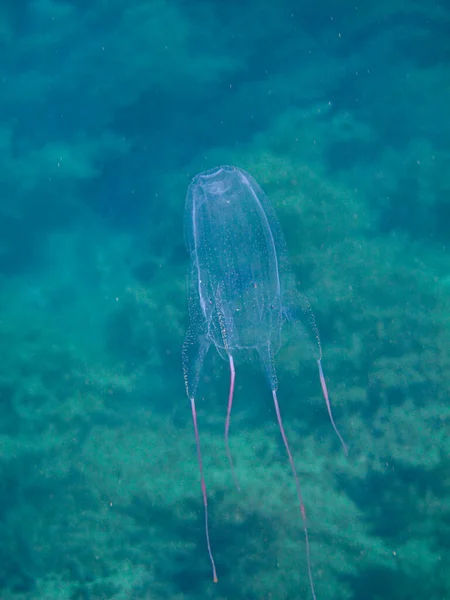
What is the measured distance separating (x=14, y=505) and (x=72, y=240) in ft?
13.1

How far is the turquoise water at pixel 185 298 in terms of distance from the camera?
17.9ft

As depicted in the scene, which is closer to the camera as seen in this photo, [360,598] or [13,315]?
[360,598]

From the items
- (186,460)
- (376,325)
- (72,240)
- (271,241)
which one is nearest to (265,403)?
(186,460)

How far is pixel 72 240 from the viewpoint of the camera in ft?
21.1

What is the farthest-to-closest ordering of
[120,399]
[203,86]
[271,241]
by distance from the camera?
[120,399] → [203,86] → [271,241]

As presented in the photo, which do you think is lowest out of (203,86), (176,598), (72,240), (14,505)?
(176,598)

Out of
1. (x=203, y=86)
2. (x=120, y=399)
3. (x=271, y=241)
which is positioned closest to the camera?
(x=271, y=241)

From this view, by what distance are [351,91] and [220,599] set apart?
6.83 m

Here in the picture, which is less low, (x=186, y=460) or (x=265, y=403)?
(x=265, y=403)

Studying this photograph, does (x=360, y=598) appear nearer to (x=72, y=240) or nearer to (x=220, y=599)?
(x=220, y=599)

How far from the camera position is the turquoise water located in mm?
5441

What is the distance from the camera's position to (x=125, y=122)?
5.91m

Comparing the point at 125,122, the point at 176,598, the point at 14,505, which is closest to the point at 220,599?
the point at 176,598

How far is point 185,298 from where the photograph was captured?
5.89 m
